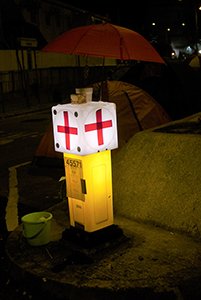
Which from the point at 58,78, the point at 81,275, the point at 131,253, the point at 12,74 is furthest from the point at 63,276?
the point at 58,78

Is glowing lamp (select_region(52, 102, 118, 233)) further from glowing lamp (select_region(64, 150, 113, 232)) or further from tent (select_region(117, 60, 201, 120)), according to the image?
tent (select_region(117, 60, 201, 120))

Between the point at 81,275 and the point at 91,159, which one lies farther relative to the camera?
the point at 91,159

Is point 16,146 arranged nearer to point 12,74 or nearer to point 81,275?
point 81,275

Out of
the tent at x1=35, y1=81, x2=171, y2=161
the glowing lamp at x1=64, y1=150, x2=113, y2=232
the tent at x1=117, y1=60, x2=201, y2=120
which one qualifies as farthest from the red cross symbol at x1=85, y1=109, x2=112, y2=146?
the tent at x1=117, y1=60, x2=201, y2=120

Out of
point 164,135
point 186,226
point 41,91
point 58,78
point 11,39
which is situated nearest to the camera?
point 186,226

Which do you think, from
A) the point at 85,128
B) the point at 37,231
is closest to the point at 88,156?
the point at 85,128

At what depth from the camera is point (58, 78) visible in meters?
26.8

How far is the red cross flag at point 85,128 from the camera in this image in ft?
11.6

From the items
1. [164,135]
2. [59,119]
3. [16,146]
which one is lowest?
[16,146]

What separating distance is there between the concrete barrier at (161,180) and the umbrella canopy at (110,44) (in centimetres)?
112

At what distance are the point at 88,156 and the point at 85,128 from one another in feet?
1.05

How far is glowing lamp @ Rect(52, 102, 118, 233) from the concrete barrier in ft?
2.31

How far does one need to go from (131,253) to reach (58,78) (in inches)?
957

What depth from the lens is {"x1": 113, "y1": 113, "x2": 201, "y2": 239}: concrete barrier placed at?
4082 millimetres
